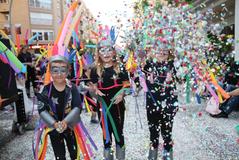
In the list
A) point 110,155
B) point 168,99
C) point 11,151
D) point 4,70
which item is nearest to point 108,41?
point 168,99

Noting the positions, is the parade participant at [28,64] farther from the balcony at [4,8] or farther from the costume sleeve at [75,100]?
the balcony at [4,8]

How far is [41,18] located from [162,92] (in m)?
36.2

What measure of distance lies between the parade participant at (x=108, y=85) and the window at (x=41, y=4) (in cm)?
3426

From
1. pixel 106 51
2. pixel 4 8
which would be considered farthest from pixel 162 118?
pixel 4 8

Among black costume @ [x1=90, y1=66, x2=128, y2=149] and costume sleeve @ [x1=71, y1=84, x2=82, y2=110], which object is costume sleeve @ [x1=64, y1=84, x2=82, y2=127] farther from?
black costume @ [x1=90, y1=66, x2=128, y2=149]

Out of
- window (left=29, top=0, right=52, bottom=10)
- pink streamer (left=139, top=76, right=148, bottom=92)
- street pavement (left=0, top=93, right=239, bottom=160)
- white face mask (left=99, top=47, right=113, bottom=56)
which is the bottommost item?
street pavement (left=0, top=93, right=239, bottom=160)

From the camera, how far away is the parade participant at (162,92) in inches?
112

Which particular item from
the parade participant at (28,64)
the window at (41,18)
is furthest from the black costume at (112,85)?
the window at (41,18)

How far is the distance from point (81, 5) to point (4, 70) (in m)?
1.84

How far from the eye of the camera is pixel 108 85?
2951 mm

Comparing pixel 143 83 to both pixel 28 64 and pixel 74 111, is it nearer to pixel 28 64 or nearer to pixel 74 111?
pixel 74 111

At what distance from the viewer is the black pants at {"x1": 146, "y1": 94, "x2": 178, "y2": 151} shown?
2869 mm

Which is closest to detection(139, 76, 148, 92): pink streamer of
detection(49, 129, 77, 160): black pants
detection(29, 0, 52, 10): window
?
detection(49, 129, 77, 160): black pants

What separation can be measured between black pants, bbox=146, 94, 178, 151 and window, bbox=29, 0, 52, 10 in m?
34.6
